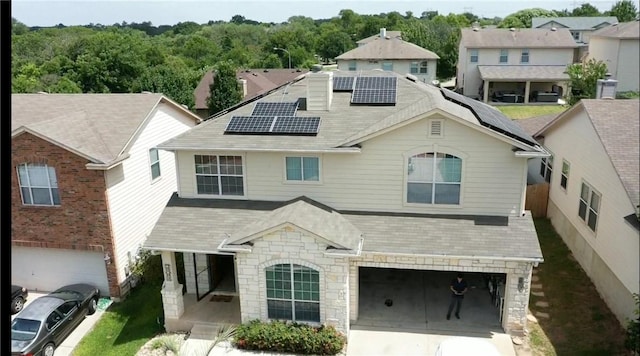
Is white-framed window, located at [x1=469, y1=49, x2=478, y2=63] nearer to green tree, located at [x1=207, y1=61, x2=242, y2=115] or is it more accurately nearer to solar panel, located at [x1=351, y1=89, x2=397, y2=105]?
green tree, located at [x1=207, y1=61, x2=242, y2=115]

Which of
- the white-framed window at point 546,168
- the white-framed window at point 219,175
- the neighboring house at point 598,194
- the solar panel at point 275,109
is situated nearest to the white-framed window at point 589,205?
the neighboring house at point 598,194

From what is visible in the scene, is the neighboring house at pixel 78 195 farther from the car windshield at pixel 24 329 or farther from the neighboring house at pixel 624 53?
the neighboring house at pixel 624 53

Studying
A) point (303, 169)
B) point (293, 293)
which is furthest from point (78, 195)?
point (293, 293)

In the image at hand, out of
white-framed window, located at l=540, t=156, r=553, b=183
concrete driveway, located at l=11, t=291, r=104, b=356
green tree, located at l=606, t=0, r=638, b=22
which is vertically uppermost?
green tree, located at l=606, t=0, r=638, b=22

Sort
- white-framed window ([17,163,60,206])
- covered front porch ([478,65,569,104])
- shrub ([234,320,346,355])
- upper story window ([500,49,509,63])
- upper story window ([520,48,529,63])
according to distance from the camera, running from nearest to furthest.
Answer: shrub ([234,320,346,355]) → white-framed window ([17,163,60,206]) → covered front porch ([478,65,569,104]) → upper story window ([520,48,529,63]) → upper story window ([500,49,509,63])

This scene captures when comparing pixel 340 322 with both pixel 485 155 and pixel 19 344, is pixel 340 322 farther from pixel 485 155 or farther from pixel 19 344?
pixel 19 344

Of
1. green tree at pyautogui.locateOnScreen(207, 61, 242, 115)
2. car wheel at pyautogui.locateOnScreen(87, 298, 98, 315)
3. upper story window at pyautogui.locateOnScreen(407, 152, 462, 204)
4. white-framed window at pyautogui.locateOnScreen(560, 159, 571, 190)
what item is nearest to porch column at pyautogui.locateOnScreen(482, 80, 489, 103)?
green tree at pyautogui.locateOnScreen(207, 61, 242, 115)
